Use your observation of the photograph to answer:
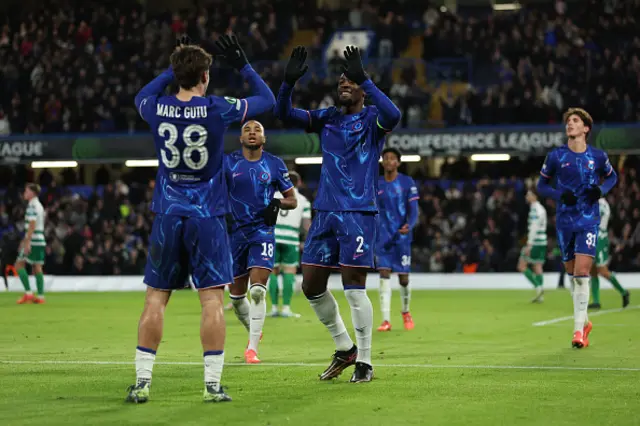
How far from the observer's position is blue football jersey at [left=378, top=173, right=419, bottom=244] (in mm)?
15773

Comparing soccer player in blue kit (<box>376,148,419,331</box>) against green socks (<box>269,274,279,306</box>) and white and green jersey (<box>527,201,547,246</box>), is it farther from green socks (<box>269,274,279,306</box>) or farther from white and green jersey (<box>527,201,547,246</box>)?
white and green jersey (<box>527,201,547,246</box>)

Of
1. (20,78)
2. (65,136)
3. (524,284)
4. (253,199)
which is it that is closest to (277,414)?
(253,199)

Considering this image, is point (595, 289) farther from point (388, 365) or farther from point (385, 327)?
point (388, 365)

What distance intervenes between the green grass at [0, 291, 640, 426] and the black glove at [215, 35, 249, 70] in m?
2.50

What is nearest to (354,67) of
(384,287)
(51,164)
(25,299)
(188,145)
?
(188,145)

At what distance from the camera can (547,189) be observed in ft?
41.4

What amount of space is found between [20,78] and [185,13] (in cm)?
651

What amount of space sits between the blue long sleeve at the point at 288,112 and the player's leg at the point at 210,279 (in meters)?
1.86

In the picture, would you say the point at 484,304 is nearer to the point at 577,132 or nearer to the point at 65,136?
the point at 577,132

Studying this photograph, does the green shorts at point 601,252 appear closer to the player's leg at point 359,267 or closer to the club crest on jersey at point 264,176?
the club crest on jersey at point 264,176

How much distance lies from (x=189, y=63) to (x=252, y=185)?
431 cm

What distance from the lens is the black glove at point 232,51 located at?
26.8 ft

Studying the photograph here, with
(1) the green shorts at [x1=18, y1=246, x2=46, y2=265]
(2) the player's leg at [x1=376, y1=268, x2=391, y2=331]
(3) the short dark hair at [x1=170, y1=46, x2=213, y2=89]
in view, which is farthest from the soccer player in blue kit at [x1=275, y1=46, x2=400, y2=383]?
(1) the green shorts at [x1=18, y1=246, x2=46, y2=265]

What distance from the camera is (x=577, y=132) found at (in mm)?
12500
